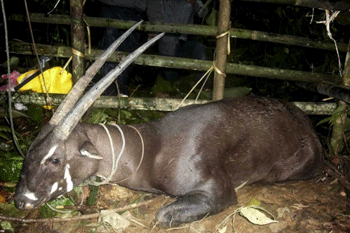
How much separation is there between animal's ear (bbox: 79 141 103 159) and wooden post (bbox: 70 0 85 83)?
49.6 inches

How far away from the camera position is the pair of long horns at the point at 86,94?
255 cm

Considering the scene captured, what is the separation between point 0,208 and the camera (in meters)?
3.10

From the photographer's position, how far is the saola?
8.75 ft

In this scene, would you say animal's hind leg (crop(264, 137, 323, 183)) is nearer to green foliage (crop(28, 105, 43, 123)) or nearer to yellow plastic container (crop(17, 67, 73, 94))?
yellow plastic container (crop(17, 67, 73, 94))

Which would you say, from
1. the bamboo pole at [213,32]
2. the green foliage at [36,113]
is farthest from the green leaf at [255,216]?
the green foliage at [36,113]

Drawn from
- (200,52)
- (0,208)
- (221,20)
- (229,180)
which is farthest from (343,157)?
(0,208)

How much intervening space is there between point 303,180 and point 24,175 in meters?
2.92

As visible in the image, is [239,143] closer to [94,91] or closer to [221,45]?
[221,45]

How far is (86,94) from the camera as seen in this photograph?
2555mm

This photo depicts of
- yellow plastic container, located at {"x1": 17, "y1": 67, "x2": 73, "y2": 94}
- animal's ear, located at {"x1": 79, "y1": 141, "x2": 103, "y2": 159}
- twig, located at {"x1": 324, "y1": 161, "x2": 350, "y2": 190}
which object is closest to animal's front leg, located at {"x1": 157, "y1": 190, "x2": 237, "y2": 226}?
animal's ear, located at {"x1": 79, "y1": 141, "x2": 103, "y2": 159}

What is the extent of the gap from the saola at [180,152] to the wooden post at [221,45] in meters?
0.45

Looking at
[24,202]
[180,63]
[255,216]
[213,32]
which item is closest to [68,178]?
[24,202]

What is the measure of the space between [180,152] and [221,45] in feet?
4.66

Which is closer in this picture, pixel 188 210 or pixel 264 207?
pixel 188 210
